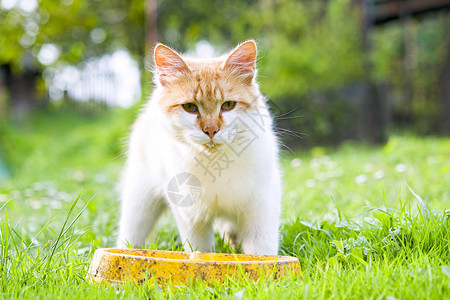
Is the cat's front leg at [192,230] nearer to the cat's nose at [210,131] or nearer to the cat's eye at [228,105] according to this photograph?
the cat's nose at [210,131]

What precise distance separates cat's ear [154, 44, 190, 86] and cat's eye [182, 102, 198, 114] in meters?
0.18

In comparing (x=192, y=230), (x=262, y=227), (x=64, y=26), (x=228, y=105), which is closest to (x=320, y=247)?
(x=262, y=227)

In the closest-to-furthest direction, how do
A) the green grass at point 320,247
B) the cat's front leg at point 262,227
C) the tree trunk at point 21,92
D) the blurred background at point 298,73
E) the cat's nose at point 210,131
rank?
the green grass at point 320,247
the cat's nose at point 210,131
the cat's front leg at point 262,227
the blurred background at point 298,73
the tree trunk at point 21,92

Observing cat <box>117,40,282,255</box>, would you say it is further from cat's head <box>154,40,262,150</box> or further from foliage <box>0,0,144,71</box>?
foliage <box>0,0,144,71</box>

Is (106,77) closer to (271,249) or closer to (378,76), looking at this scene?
(378,76)

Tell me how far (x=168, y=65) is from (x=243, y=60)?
389mm

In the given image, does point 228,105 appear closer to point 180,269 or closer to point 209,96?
point 209,96

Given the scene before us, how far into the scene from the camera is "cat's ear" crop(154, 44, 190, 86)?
7.37ft

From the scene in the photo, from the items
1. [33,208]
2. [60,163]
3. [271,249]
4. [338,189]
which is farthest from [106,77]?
[271,249]

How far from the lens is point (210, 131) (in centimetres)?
200

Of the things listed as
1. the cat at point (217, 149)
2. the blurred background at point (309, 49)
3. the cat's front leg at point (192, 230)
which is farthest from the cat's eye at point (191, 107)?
the blurred background at point (309, 49)

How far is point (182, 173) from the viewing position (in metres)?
2.19

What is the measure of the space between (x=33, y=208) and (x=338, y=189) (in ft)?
8.96

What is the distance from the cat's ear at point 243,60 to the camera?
87.3 inches
